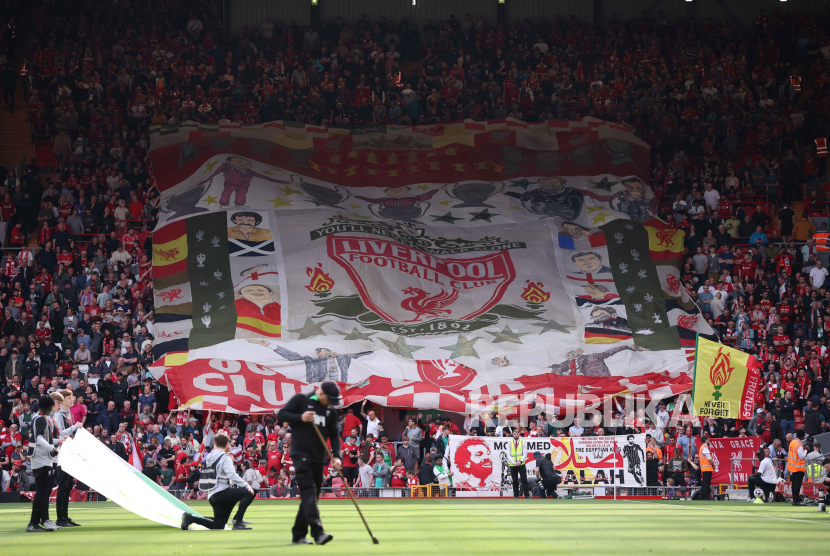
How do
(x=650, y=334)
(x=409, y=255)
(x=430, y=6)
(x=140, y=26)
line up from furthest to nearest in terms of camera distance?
(x=430, y=6), (x=140, y=26), (x=409, y=255), (x=650, y=334)

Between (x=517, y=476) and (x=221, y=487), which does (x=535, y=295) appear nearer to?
(x=517, y=476)

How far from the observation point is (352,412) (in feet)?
94.3

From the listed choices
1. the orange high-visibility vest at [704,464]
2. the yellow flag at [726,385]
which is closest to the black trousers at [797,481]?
the yellow flag at [726,385]

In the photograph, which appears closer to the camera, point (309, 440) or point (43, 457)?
point (309, 440)

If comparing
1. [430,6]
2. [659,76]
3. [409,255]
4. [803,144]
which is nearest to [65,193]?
[409,255]

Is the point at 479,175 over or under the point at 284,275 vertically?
over

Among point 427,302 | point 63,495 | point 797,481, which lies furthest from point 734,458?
point 63,495

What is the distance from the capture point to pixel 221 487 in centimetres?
1359

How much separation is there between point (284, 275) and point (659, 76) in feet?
58.9

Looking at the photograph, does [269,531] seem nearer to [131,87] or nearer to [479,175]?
[479,175]

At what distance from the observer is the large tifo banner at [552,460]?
2573 cm

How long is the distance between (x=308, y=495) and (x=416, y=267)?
22371mm

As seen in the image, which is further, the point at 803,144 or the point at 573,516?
the point at 803,144

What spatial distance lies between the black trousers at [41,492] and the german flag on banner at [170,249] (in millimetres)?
18261
